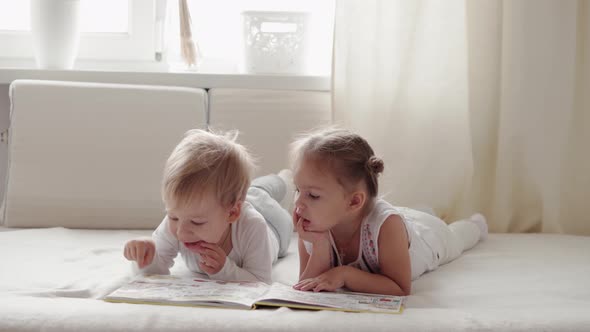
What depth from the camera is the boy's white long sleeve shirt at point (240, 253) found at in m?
1.67

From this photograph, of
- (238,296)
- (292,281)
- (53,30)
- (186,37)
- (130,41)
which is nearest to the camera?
(238,296)

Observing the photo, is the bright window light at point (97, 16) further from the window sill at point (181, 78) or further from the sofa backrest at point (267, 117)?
the sofa backrest at point (267, 117)

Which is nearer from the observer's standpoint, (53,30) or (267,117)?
(267,117)

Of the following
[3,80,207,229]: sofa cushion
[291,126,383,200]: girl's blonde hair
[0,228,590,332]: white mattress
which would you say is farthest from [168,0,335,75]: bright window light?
[291,126,383,200]: girl's blonde hair

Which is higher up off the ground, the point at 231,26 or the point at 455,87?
the point at 231,26

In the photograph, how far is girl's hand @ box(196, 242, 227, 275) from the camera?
163cm

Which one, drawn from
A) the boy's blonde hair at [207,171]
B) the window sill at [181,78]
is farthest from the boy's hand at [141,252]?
the window sill at [181,78]

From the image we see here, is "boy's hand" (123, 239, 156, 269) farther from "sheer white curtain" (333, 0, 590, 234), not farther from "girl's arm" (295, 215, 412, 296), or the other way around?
"sheer white curtain" (333, 0, 590, 234)

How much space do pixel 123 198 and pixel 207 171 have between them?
0.81 m

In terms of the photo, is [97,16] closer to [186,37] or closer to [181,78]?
[186,37]

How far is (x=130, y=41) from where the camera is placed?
9.36 ft

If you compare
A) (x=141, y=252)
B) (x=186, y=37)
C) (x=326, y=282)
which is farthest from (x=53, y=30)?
(x=326, y=282)

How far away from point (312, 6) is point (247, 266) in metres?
1.47

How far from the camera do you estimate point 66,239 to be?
2107 mm
